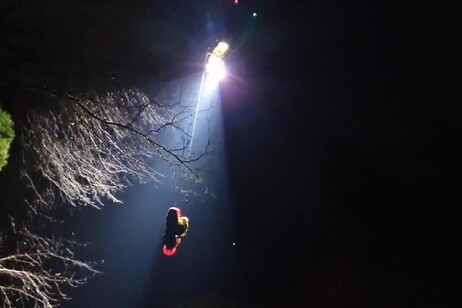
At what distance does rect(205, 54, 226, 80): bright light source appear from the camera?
30.7 feet

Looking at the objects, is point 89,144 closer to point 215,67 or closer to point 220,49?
point 220,49

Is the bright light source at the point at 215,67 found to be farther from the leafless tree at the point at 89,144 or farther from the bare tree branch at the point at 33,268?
the bare tree branch at the point at 33,268

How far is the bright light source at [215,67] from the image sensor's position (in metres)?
9.34

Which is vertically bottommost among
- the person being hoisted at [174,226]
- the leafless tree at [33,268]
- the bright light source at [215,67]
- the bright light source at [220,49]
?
the leafless tree at [33,268]

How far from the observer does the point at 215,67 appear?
973 centimetres

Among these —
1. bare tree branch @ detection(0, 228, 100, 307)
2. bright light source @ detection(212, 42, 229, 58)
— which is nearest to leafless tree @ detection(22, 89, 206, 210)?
bare tree branch @ detection(0, 228, 100, 307)

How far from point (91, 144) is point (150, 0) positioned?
2.78 meters

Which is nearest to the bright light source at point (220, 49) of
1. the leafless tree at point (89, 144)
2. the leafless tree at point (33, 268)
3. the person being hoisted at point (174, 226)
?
the leafless tree at point (89, 144)

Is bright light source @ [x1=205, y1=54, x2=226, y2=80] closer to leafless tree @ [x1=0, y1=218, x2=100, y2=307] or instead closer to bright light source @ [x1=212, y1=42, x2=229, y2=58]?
bright light source @ [x1=212, y1=42, x2=229, y2=58]

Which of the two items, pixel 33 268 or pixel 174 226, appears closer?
pixel 174 226

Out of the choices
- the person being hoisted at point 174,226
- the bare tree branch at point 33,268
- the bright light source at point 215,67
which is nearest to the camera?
the bare tree branch at point 33,268

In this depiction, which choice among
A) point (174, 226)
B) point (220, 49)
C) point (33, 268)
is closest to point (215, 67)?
point (220, 49)

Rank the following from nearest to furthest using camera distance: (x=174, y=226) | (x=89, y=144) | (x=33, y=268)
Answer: (x=89, y=144), (x=174, y=226), (x=33, y=268)

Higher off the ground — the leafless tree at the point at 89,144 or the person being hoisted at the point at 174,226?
the leafless tree at the point at 89,144
